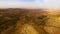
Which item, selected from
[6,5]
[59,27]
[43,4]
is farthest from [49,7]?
[6,5]

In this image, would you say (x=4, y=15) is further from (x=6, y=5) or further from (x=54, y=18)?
(x=54, y=18)

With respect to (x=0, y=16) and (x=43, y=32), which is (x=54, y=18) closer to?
(x=43, y=32)

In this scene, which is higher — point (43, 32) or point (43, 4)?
point (43, 4)

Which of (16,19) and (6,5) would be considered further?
(6,5)

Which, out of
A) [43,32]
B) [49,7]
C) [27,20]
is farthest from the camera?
[49,7]

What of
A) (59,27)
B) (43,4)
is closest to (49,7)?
(43,4)

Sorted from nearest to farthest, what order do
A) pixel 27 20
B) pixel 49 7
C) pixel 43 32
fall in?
pixel 43 32
pixel 27 20
pixel 49 7
